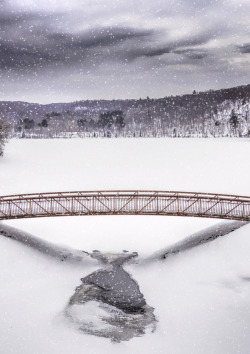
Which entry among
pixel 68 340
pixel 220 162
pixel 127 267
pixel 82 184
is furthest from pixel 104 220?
pixel 220 162

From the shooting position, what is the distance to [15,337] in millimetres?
25031

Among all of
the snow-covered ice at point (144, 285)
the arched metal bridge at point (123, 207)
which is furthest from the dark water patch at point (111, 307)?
the arched metal bridge at point (123, 207)

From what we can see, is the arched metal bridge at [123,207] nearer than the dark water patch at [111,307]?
No

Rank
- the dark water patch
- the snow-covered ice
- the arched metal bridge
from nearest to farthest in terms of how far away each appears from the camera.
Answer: the snow-covered ice, the dark water patch, the arched metal bridge

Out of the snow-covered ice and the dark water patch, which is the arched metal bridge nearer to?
the snow-covered ice

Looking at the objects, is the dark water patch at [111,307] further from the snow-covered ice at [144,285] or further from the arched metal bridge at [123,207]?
the arched metal bridge at [123,207]

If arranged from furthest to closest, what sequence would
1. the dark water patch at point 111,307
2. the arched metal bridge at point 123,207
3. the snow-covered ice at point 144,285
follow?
the arched metal bridge at point 123,207 → the dark water patch at point 111,307 → the snow-covered ice at point 144,285

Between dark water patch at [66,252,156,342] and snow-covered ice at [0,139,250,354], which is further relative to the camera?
dark water patch at [66,252,156,342]

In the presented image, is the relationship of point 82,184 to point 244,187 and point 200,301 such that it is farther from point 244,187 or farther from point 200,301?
point 200,301

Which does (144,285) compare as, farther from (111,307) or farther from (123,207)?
(123,207)

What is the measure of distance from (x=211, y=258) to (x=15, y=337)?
18862 millimetres

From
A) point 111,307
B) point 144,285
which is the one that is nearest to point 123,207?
point 144,285

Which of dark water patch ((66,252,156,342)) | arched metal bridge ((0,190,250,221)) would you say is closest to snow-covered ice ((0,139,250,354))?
dark water patch ((66,252,156,342))

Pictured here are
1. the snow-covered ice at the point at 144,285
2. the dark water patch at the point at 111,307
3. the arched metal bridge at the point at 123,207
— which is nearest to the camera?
the snow-covered ice at the point at 144,285
